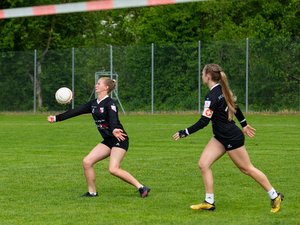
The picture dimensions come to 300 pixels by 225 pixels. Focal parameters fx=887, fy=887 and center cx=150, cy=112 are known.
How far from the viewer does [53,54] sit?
153 ft

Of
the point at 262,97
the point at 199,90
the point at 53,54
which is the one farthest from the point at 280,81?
the point at 53,54

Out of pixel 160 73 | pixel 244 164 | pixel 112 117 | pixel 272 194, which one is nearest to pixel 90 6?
pixel 112 117

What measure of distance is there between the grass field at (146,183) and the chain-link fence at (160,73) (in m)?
15.7

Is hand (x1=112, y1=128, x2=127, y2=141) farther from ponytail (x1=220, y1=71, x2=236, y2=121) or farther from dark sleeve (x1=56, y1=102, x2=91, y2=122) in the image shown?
ponytail (x1=220, y1=71, x2=236, y2=121)

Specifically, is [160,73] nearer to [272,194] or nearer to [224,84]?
[224,84]

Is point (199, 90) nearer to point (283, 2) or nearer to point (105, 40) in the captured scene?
point (283, 2)

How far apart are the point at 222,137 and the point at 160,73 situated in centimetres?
3246

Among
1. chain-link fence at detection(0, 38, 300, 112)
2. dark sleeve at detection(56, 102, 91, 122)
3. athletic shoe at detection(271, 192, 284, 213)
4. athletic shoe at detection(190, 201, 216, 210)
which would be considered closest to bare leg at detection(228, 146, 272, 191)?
athletic shoe at detection(271, 192, 284, 213)

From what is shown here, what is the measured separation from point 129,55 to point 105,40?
953 inches

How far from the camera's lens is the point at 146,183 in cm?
1442

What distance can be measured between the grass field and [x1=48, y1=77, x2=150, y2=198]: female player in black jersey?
0.27 m

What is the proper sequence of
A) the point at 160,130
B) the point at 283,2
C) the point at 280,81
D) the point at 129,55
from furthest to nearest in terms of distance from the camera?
the point at 283,2 < the point at 129,55 < the point at 280,81 < the point at 160,130

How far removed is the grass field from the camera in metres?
11.0

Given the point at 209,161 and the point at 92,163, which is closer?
the point at 209,161
